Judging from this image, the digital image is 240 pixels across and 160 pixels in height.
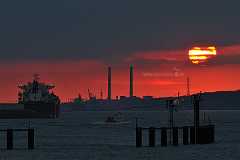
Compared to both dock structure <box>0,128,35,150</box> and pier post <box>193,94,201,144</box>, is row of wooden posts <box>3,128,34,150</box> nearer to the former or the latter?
dock structure <box>0,128,35,150</box>

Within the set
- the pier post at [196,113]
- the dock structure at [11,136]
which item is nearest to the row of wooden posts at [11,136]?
the dock structure at [11,136]

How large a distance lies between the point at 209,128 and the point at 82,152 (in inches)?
570

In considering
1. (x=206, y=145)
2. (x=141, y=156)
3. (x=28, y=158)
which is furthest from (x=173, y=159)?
(x=206, y=145)

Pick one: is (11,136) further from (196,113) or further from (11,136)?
(196,113)

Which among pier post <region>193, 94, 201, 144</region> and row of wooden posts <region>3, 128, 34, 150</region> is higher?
pier post <region>193, 94, 201, 144</region>

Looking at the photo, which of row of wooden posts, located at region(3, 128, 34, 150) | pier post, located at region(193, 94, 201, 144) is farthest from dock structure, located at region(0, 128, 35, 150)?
pier post, located at region(193, 94, 201, 144)

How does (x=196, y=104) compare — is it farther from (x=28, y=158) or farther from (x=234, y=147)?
(x=28, y=158)

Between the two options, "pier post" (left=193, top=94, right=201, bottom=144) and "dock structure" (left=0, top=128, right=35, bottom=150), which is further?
"pier post" (left=193, top=94, right=201, bottom=144)

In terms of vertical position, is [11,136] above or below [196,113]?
below

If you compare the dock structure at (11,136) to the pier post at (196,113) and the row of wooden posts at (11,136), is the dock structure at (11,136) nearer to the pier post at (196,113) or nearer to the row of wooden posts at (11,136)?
the row of wooden posts at (11,136)

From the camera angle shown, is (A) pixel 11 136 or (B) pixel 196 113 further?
(A) pixel 11 136

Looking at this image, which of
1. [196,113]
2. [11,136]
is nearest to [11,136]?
[11,136]

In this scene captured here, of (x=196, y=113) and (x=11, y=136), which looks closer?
(x=196, y=113)

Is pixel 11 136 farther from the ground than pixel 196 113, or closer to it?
closer to it
